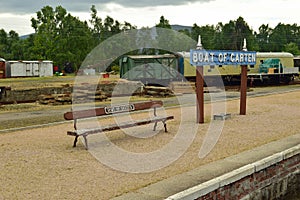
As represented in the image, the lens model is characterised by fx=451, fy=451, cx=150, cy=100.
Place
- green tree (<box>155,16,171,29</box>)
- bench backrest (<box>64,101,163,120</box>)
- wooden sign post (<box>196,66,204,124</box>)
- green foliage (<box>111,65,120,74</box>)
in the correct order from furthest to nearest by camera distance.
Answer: green tree (<box>155,16,171,29</box>)
green foliage (<box>111,65,120,74</box>)
wooden sign post (<box>196,66,204,124</box>)
bench backrest (<box>64,101,163,120</box>)

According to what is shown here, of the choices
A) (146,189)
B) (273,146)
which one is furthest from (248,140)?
(146,189)

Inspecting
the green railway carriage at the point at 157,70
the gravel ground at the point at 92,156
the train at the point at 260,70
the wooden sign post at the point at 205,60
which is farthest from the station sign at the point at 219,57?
the train at the point at 260,70

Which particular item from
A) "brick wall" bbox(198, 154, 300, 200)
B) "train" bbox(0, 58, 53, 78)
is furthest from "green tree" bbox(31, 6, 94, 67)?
"brick wall" bbox(198, 154, 300, 200)

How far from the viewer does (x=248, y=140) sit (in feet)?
33.6

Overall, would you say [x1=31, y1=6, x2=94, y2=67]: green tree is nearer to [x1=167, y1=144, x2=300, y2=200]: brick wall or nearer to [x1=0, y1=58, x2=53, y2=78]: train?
[x1=0, y1=58, x2=53, y2=78]: train

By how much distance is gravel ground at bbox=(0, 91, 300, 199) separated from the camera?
6453mm

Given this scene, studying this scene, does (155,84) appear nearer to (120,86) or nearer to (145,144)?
(120,86)

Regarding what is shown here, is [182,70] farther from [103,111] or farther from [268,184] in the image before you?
[268,184]

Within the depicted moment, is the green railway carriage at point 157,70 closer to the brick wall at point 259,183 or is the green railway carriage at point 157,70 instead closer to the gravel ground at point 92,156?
the gravel ground at point 92,156

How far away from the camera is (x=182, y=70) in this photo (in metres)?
32.1

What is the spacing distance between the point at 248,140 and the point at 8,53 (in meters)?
75.6

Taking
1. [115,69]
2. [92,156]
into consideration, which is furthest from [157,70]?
[115,69]

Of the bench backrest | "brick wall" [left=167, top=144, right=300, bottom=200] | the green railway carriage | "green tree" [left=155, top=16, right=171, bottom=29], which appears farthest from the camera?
"green tree" [left=155, top=16, right=171, bottom=29]

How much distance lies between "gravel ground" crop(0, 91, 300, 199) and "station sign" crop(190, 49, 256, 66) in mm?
1792
